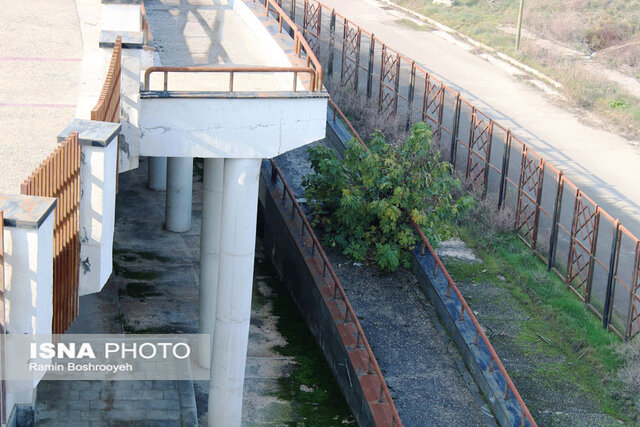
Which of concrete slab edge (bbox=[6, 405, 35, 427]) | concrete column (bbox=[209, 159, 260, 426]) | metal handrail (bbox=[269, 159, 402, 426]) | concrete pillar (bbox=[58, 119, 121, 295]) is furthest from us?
metal handrail (bbox=[269, 159, 402, 426])

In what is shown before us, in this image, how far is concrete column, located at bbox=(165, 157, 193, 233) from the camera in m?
16.1

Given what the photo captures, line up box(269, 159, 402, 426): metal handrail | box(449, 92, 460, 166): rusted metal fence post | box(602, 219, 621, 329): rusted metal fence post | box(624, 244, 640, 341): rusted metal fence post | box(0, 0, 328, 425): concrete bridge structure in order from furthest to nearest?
box(449, 92, 460, 166): rusted metal fence post
box(602, 219, 621, 329): rusted metal fence post
box(624, 244, 640, 341): rusted metal fence post
box(269, 159, 402, 426): metal handrail
box(0, 0, 328, 425): concrete bridge structure

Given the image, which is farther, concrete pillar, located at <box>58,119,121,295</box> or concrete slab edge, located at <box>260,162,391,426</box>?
concrete slab edge, located at <box>260,162,391,426</box>

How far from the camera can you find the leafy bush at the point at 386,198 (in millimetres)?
13344

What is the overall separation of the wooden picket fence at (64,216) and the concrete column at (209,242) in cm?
421

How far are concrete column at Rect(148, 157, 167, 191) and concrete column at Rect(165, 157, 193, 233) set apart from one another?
1.87 metres

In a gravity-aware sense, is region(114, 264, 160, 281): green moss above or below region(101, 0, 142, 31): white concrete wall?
below

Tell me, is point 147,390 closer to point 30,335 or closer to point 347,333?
point 347,333

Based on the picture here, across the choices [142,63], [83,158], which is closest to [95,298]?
[142,63]

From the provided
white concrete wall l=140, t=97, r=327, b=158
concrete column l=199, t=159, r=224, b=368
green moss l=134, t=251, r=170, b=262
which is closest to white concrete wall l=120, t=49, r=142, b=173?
white concrete wall l=140, t=97, r=327, b=158

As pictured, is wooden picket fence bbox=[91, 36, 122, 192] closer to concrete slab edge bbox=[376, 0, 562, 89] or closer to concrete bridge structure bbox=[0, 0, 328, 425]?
concrete bridge structure bbox=[0, 0, 328, 425]

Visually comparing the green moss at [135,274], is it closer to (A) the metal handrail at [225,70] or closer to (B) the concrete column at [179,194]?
(B) the concrete column at [179,194]

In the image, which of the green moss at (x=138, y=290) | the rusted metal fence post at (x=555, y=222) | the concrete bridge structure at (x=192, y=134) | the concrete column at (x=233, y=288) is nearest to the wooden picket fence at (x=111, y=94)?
the concrete bridge structure at (x=192, y=134)

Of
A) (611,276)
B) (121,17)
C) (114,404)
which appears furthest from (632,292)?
(121,17)
